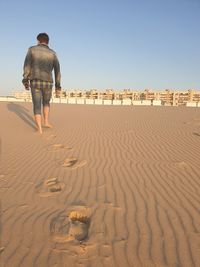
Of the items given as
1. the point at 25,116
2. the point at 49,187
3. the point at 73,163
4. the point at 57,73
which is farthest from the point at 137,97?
the point at 49,187

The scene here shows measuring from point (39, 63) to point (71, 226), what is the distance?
16.1 feet

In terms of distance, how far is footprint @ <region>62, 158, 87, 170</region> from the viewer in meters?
4.46

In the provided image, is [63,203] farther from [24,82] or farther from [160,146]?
[24,82]

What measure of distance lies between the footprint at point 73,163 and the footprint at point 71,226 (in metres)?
1.66

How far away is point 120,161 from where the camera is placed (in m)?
4.73

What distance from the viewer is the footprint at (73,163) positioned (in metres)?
4.46

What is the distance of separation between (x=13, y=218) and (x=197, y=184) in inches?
95.0

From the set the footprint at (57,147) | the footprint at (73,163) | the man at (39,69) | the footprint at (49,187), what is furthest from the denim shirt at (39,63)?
the footprint at (49,187)

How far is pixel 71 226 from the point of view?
8.12ft

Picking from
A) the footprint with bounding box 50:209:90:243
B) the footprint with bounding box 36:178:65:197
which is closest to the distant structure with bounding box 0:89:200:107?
the footprint with bounding box 36:178:65:197

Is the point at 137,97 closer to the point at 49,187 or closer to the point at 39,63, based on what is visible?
the point at 39,63

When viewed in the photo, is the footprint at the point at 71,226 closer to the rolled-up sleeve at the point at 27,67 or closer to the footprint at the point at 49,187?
the footprint at the point at 49,187

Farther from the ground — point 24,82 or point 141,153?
point 24,82

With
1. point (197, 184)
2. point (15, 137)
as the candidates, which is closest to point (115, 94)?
point (15, 137)
